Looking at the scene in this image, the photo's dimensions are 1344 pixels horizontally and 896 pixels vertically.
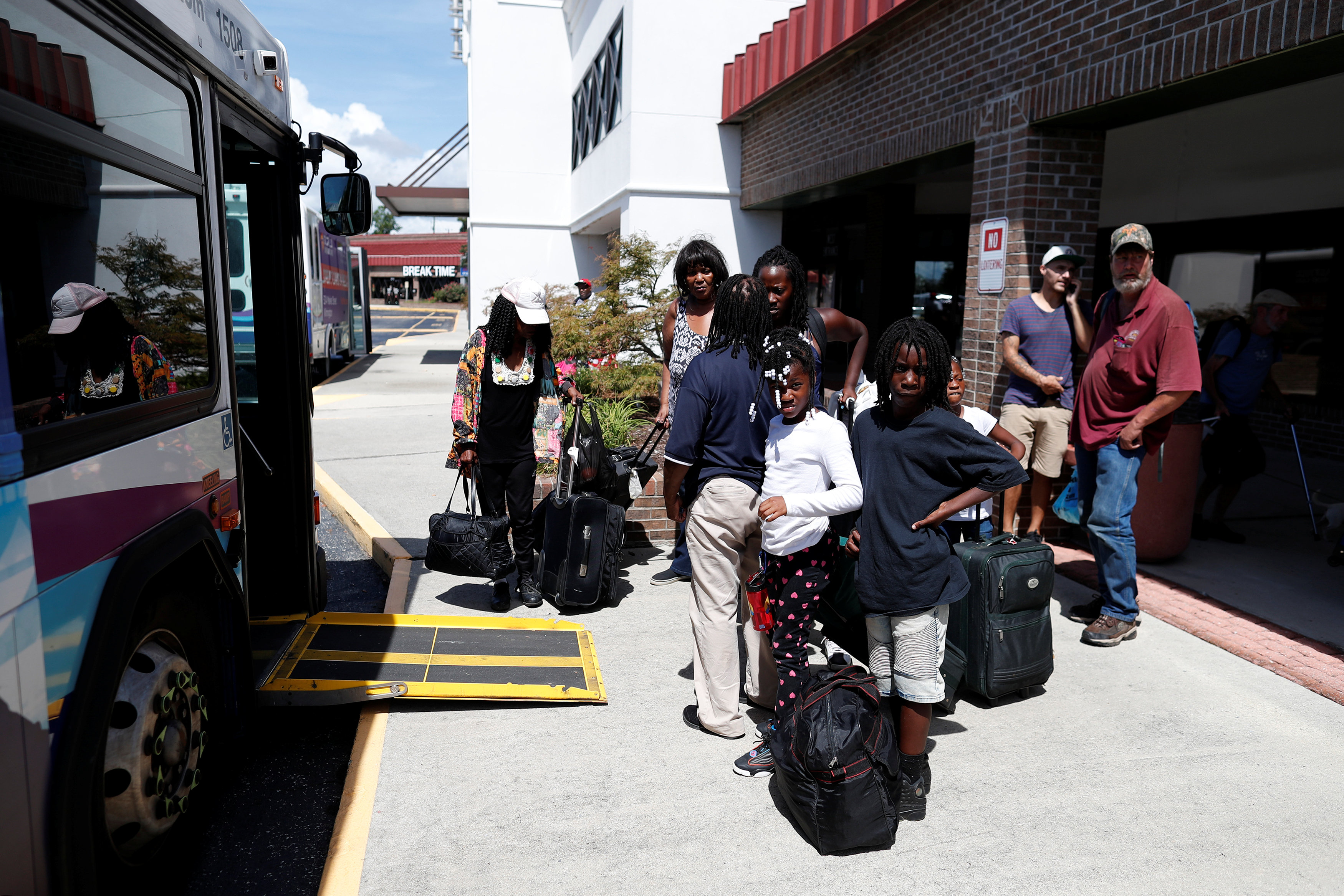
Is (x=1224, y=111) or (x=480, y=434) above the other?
(x=1224, y=111)

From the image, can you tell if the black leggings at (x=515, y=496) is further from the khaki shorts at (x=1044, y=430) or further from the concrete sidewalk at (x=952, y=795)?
the khaki shorts at (x=1044, y=430)

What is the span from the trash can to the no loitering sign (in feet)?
5.29

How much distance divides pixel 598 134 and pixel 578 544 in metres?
13.3

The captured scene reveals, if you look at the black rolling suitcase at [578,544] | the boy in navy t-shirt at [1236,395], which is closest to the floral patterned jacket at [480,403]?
the black rolling suitcase at [578,544]

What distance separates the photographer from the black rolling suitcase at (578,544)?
5375mm

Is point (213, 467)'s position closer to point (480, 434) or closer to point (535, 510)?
point (480, 434)

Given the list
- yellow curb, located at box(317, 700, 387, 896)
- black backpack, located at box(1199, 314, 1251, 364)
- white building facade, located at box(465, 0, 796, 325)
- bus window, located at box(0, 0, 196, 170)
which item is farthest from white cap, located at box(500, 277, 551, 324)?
white building facade, located at box(465, 0, 796, 325)

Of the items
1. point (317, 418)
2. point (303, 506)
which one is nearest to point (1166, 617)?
point (303, 506)

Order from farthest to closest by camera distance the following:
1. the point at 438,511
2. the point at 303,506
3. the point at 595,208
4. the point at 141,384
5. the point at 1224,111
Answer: the point at 595,208, the point at 1224,111, the point at 438,511, the point at 303,506, the point at 141,384

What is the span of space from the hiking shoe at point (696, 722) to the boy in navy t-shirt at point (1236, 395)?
187 inches

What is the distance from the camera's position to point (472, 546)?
17.9ft

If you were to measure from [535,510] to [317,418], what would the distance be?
9.54 meters

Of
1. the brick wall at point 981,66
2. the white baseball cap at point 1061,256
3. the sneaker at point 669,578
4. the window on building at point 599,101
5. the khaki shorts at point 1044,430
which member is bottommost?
the sneaker at point 669,578

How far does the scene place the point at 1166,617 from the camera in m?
5.35
